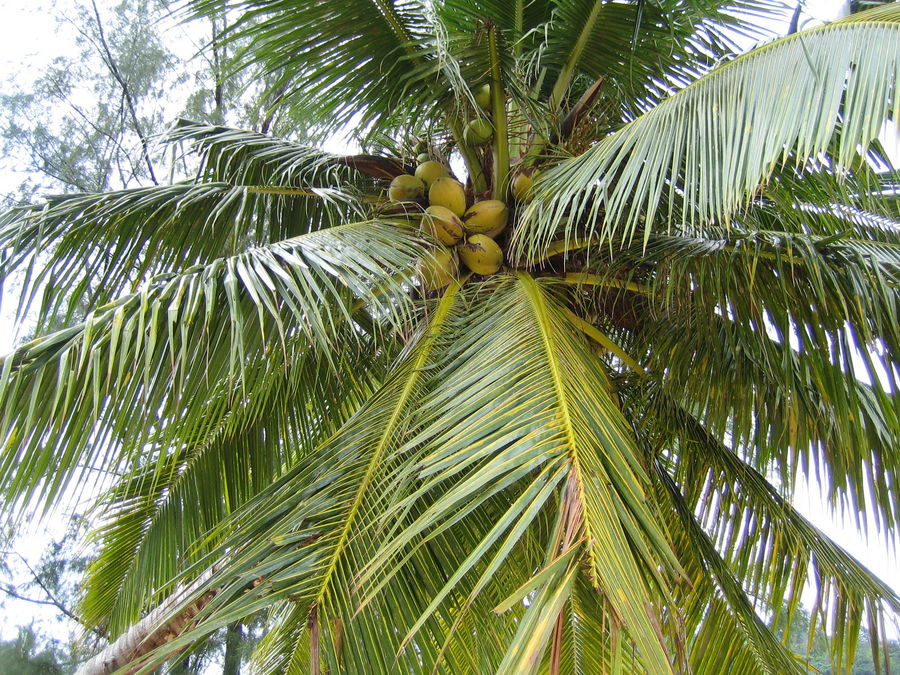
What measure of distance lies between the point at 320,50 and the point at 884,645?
245 centimetres

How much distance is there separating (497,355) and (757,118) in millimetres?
750

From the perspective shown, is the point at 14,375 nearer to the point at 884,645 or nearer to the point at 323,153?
the point at 323,153

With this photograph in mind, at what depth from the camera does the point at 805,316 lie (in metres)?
2.01

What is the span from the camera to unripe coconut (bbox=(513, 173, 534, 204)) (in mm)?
2299

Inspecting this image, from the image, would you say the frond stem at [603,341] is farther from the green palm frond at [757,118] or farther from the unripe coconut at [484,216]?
the green palm frond at [757,118]

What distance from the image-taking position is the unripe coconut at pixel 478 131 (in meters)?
2.40

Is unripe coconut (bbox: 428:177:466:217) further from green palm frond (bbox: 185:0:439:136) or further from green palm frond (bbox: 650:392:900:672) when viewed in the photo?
green palm frond (bbox: 650:392:900:672)

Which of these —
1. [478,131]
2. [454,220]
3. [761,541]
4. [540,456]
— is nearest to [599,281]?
[454,220]

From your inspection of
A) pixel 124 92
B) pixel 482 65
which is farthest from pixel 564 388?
pixel 124 92

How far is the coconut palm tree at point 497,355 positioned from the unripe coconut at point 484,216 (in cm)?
8

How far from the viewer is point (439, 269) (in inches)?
87.1

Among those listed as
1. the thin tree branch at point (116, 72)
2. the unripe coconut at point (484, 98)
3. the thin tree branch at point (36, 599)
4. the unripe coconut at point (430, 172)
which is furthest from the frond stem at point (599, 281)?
the thin tree branch at point (36, 599)

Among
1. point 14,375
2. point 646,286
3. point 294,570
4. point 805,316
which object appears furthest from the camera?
point 646,286

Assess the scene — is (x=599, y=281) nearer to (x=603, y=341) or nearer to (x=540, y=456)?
(x=603, y=341)
